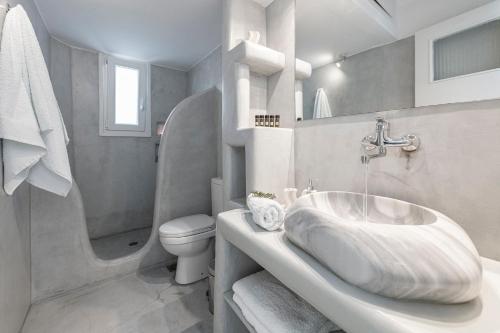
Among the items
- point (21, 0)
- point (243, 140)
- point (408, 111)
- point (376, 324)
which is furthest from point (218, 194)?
point (21, 0)

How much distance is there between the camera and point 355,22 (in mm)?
1029

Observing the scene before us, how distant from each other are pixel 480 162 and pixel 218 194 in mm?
1632

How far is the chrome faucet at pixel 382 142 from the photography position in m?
0.77

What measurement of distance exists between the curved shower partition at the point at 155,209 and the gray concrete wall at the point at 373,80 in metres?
1.22

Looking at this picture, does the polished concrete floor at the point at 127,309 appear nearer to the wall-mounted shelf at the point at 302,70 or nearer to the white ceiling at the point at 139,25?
the wall-mounted shelf at the point at 302,70

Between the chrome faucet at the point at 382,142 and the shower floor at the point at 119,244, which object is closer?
the chrome faucet at the point at 382,142

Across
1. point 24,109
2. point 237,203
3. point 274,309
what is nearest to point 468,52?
point 274,309

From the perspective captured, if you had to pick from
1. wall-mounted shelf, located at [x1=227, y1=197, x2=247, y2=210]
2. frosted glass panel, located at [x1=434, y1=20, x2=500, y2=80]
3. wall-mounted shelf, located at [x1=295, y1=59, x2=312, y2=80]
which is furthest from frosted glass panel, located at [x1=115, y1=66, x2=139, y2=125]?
frosted glass panel, located at [x1=434, y1=20, x2=500, y2=80]

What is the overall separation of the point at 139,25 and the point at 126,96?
3.19 ft

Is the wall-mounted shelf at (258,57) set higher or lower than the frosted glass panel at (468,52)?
higher

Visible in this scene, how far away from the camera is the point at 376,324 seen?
1.23 feet

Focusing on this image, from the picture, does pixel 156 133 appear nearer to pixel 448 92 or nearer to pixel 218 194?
pixel 218 194

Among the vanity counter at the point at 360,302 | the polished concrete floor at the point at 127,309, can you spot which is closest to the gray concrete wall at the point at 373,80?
the vanity counter at the point at 360,302

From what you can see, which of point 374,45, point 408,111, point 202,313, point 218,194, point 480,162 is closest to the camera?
point 480,162
